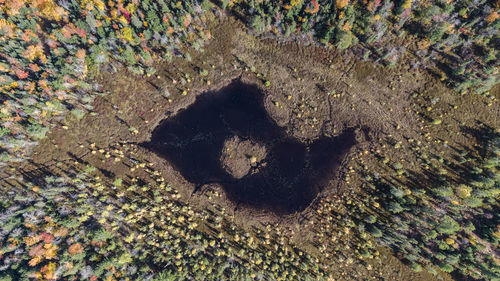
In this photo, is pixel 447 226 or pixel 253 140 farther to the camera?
pixel 253 140

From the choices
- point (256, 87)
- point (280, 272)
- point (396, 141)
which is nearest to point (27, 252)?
point (280, 272)

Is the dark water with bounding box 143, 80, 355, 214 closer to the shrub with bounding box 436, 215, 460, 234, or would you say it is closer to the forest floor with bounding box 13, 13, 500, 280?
the forest floor with bounding box 13, 13, 500, 280

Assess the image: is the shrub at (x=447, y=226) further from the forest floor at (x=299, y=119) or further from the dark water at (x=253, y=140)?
the dark water at (x=253, y=140)

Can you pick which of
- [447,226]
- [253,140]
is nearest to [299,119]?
[253,140]

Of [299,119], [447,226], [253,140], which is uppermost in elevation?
[299,119]

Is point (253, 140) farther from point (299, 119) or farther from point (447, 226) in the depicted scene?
point (447, 226)

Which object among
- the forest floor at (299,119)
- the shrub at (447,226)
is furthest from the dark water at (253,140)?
the shrub at (447,226)

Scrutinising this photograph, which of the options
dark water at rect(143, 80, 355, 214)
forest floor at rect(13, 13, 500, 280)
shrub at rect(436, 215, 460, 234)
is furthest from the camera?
dark water at rect(143, 80, 355, 214)

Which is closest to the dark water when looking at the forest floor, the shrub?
the forest floor
